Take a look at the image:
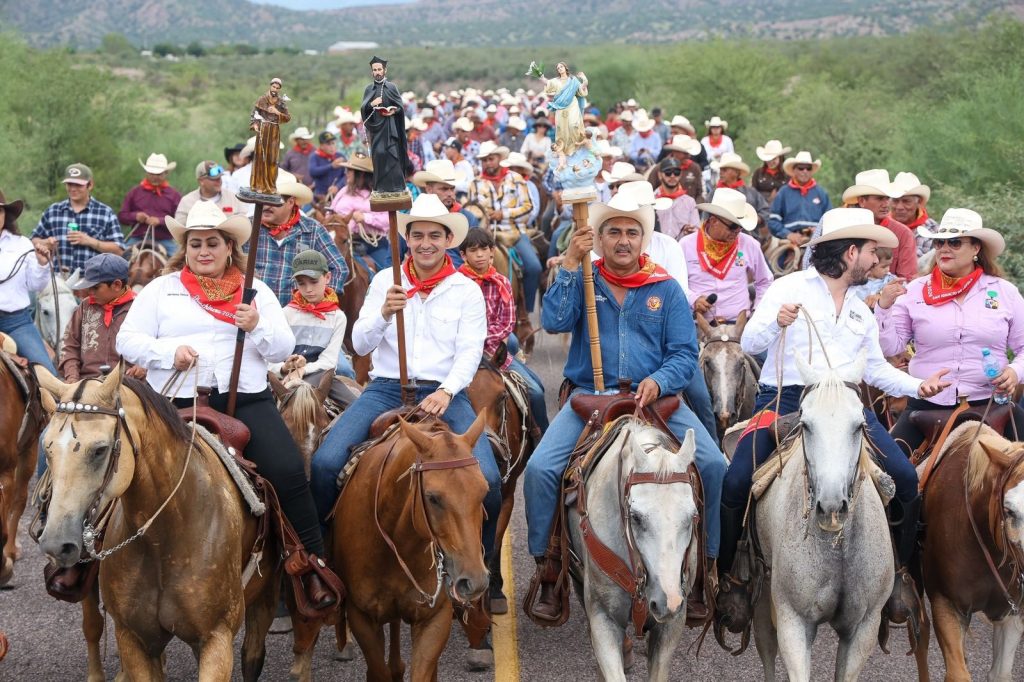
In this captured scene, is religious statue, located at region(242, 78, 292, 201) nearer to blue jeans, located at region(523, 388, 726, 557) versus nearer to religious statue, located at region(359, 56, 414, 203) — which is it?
religious statue, located at region(359, 56, 414, 203)

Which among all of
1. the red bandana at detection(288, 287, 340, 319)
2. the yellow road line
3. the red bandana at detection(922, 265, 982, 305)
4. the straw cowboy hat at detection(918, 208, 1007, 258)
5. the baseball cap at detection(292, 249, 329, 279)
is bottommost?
the yellow road line

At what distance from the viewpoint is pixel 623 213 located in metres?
8.13

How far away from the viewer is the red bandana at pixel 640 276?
8039 mm

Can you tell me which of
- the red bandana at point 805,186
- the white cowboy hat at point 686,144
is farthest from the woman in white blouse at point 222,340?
the white cowboy hat at point 686,144

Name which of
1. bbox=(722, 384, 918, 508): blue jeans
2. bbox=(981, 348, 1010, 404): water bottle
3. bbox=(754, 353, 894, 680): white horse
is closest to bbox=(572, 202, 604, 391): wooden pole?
bbox=(722, 384, 918, 508): blue jeans

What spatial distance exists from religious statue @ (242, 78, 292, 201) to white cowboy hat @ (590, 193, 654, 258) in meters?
2.04

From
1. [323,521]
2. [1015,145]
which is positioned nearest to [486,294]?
[323,521]

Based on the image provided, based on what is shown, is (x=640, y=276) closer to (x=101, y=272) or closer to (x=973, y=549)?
(x=973, y=549)

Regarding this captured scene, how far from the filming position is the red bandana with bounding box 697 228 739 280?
11.9 meters

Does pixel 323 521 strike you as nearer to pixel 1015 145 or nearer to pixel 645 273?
pixel 645 273

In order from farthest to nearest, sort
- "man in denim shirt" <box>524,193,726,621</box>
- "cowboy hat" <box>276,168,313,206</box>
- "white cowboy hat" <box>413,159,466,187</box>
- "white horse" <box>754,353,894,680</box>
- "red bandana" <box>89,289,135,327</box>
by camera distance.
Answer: "white cowboy hat" <box>413,159,466,187</box> → "cowboy hat" <box>276,168,313,206</box> → "red bandana" <box>89,289,135,327</box> → "man in denim shirt" <box>524,193,726,621</box> → "white horse" <box>754,353,894,680</box>

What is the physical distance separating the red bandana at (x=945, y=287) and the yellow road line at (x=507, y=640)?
3525mm

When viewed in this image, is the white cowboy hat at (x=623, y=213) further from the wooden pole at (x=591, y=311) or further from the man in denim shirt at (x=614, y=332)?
the wooden pole at (x=591, y=311)

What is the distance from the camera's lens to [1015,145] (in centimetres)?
1998
